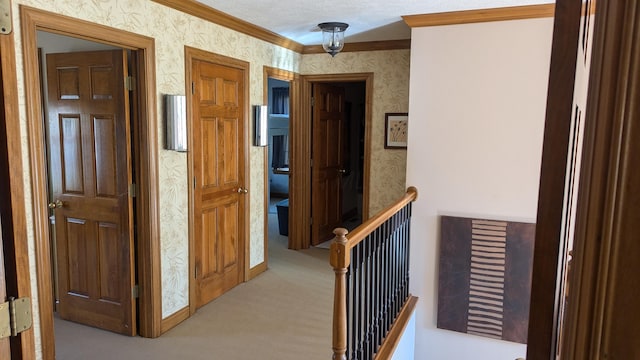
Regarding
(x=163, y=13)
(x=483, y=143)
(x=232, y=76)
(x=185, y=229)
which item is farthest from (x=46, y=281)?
(x=483, y=143)

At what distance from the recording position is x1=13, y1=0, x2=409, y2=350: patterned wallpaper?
2.66m

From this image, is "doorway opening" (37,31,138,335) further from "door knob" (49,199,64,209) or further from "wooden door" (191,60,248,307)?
"wooden door" (191,60,248,307)

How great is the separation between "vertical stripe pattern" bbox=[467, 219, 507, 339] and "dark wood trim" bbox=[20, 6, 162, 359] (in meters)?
2.44

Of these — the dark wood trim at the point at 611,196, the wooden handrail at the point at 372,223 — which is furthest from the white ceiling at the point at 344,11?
the dark wood trim at the point at 611,196

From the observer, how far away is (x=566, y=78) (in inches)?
23.8

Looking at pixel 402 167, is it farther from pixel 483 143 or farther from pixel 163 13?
pixel 163 13

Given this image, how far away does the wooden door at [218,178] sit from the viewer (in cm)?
357

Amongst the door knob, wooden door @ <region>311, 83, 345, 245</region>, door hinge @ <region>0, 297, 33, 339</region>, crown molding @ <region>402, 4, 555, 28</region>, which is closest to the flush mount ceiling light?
crown molding @ <region>402, 4, 555, 28</region>

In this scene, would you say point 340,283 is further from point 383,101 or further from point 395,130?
point 383,101

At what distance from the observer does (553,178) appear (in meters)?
0.62

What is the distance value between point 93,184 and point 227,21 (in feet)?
5.61

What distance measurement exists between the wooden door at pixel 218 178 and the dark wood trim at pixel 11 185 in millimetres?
2447

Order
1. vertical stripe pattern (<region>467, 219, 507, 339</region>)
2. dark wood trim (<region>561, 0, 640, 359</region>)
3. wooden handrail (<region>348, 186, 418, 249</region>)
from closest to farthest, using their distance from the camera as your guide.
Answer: dark wood trim (<region>561, 0, 640, 359</region>)
wooden handrail (<region>348, 186, 418, 249</region>)
vertical stripe pattern (<region>467, 219, 507, 339</region>)

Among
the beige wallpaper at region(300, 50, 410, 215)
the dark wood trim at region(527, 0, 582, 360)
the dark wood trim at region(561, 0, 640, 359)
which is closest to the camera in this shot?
the dark wood trim at region(561, 0, 640, 359)
